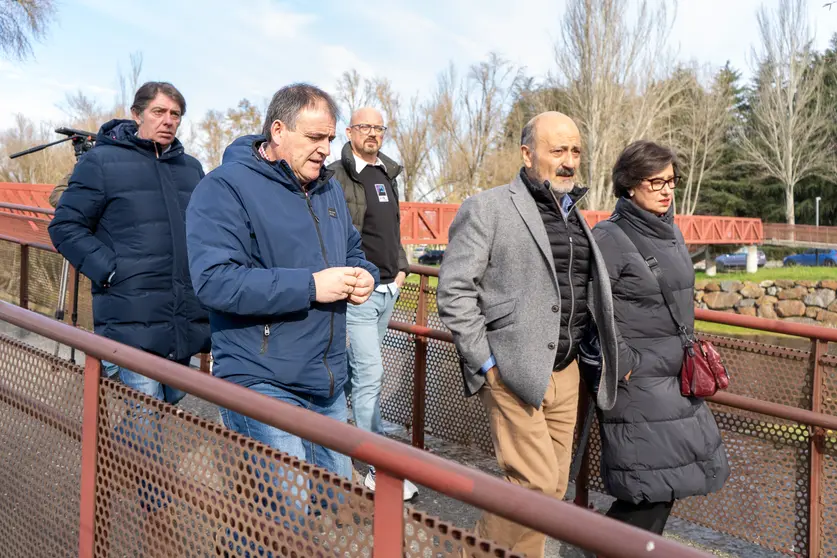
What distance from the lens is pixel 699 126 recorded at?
49750 millimetres

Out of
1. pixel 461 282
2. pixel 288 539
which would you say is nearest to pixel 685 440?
pixel 461 282

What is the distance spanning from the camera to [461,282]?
107 inches

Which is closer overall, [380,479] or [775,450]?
[380,479]

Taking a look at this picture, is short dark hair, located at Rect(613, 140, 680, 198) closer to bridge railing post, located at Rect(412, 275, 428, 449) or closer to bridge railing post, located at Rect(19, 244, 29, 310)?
bridge railing post, located at Rect(412, 275, 428, 449)

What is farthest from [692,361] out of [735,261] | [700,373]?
[735,261]

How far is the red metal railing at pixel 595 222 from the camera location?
22.1 meters

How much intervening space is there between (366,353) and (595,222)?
16893mm

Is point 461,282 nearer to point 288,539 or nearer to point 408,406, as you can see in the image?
point 288,539

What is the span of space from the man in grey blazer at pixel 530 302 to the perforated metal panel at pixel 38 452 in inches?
50.9

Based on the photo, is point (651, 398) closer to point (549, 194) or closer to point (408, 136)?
point (549, 194)

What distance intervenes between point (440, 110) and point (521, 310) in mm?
35222

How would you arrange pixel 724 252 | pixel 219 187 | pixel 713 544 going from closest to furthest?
pixel 219 187
pixel 713 544
pixel 724 252

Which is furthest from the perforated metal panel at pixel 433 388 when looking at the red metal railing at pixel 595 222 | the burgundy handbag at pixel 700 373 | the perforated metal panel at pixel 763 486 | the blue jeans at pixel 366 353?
the red metal railing at pixel 595 222

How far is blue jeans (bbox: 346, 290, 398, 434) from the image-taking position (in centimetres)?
378
